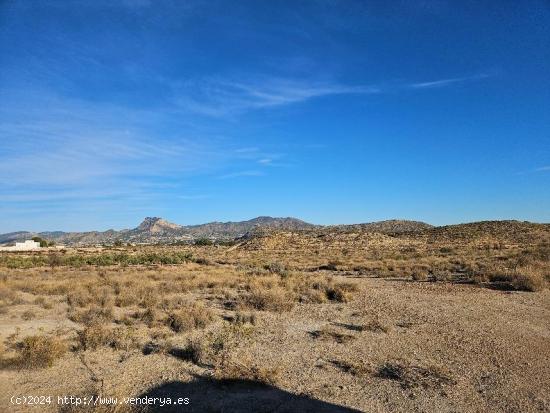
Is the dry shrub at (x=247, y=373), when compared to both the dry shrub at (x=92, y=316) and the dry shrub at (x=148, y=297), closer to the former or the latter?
the dry shrub at (x=92, y=316)

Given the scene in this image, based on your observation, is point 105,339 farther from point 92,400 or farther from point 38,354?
point 92,400

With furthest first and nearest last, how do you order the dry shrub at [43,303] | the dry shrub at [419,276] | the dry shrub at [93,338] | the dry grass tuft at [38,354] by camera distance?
the dry shrub at [419,276]
the dry shrub at [43,303]
the dry shrub at [93,338]
the dry grass tuft at [38,354]

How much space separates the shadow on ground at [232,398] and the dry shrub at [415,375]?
188 cm

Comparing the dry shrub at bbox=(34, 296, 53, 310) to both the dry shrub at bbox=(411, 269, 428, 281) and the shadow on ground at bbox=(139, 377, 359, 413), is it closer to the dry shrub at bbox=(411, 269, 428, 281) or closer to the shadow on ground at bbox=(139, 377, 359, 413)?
the shadow on ground at bbox=(139, 377, 359, 413)

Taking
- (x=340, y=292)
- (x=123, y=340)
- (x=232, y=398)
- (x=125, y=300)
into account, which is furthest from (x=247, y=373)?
(x=125, y=300)

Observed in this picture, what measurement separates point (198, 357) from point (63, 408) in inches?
135

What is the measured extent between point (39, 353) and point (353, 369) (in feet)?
24.2

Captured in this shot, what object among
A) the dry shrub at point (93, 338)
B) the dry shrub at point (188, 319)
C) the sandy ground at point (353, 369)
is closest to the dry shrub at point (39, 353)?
the sandy ground at point (353, 369)

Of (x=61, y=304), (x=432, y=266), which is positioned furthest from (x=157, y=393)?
(x=432, y=266)

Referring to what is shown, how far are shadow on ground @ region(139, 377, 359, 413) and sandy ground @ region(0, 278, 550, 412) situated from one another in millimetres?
20

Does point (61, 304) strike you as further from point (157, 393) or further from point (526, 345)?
point (526, 345)

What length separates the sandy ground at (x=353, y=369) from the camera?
871 cm

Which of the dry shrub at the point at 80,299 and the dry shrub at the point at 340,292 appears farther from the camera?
the dry shrub at the point at 340,292

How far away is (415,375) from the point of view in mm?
9859
